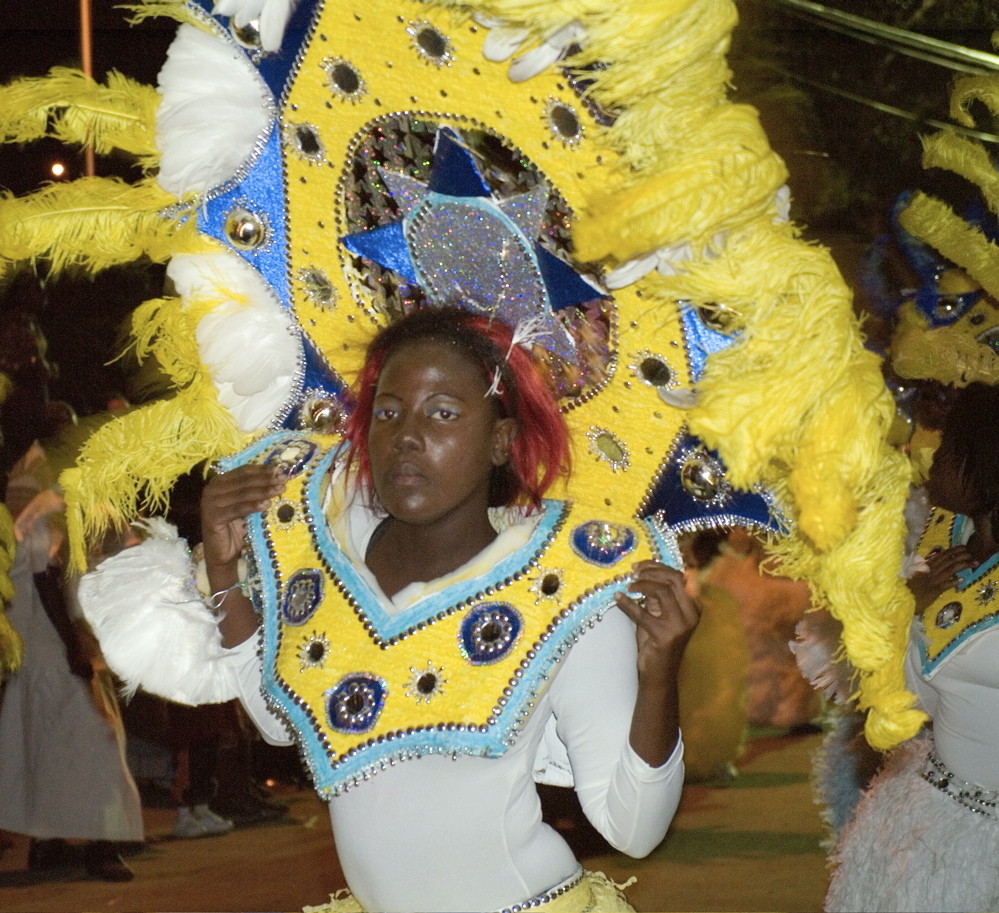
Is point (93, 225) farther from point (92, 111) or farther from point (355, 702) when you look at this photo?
point (355, 702)

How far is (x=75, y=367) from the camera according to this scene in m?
5.42

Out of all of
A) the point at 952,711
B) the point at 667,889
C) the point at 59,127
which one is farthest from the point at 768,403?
the point at 667,889

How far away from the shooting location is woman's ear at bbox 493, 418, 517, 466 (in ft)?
6.69

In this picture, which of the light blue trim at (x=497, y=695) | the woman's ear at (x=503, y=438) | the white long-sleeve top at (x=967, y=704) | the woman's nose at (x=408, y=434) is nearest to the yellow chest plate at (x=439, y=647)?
the light blue trim at (x=497, y=695)

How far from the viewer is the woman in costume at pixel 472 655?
1831mm

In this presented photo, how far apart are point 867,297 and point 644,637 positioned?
12.3ft

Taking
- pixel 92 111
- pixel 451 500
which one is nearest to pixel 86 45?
pixel 92 111

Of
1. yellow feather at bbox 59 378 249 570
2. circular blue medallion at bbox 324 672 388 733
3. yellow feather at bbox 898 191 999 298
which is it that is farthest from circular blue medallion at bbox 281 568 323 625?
yellow feather at bbox 898 191 999 298

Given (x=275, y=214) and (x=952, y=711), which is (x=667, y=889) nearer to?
(x=952, y=711)

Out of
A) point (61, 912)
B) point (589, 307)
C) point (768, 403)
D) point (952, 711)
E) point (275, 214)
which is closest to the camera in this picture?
point (768, 403)

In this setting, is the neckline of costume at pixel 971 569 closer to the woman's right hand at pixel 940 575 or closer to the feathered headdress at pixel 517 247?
the woman's right hand at pixel 940 575

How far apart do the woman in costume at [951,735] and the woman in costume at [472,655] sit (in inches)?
55.8

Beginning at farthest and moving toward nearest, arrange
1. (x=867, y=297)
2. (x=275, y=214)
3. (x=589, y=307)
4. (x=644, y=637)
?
(x=867, y=297)
(x=275, y=214)
(x=589, y=307)
(x=644, y=637)

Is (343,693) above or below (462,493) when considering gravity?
below
